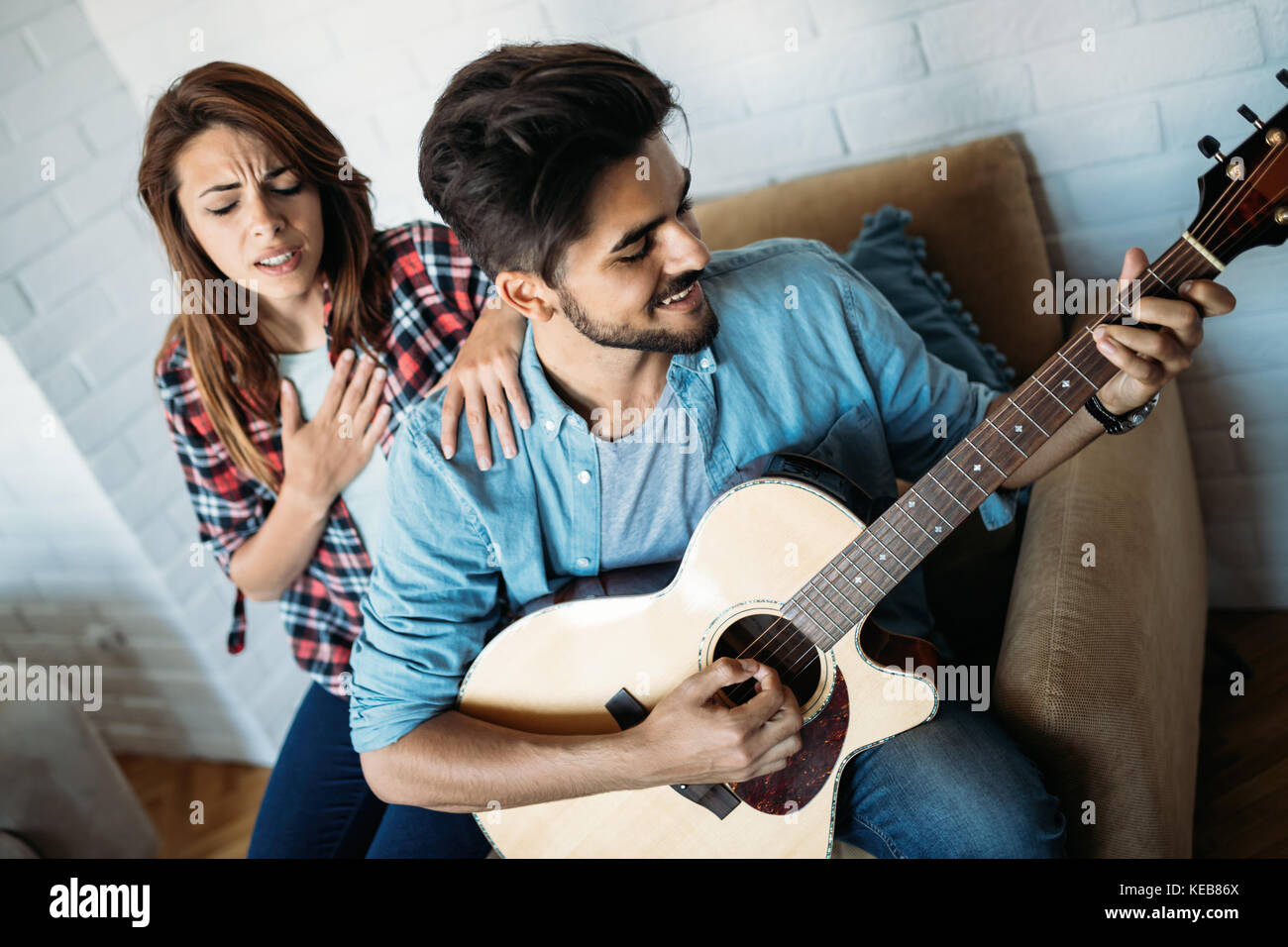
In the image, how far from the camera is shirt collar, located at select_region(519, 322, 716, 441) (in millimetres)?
1268

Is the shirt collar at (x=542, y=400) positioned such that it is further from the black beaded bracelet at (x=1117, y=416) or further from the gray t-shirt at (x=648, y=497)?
the black beaded bracelet at (x=1117, y=416)

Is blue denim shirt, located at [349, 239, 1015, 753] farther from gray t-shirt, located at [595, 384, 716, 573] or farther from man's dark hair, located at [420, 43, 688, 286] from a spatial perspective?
man's dark hair, located at [420, 43, 688, 286]

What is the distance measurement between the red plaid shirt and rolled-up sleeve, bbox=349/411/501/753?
0.34 meters

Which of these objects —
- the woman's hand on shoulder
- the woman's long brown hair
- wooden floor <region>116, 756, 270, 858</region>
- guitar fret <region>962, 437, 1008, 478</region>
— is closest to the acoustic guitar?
guitar fret <region>962, 437, 1008, 478</region>

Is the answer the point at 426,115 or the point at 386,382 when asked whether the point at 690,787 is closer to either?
the point at 386,382

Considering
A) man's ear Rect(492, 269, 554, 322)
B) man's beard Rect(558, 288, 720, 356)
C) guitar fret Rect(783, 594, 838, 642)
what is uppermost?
man's ear Rect(492, 269, 554, 322)

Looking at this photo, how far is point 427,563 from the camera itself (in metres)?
1.27

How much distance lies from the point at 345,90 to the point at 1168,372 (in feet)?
5.30

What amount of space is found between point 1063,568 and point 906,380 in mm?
308

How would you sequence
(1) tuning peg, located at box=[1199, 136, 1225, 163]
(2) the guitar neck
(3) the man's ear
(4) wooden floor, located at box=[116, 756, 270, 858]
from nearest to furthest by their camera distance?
(1) tuning peg, located at box=[1199, 136, 1225, 163], (2) the guitar neck, (3) the man's ear, (4) wooden floor, located at box=[116, 756, 270, 858]

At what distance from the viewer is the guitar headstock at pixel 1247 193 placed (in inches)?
34.9

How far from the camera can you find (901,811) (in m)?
1.17
